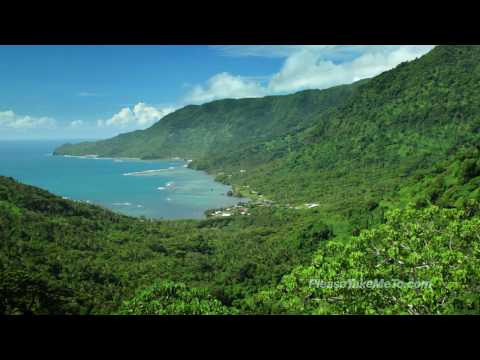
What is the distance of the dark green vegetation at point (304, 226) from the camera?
13.3ft

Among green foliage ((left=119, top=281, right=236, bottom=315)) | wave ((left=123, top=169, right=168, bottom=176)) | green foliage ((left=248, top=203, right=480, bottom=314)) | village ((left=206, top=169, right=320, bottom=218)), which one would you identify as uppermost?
wave ((left=123, top=169, right=168, bottom=176))

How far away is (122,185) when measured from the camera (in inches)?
1571

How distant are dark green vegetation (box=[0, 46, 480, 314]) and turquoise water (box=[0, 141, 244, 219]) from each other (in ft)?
14.2

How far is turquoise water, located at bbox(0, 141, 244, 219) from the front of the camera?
29.0 m

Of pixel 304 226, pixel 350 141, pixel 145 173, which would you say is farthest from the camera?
pixel 145 173

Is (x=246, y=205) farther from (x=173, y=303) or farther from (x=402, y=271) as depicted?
(x=402, y=271)

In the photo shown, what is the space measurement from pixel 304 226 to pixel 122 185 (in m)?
24.0

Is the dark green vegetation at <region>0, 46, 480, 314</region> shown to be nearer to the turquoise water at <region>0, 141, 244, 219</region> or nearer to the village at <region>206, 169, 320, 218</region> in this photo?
the village at <region>206, 169, 320, 218</region>

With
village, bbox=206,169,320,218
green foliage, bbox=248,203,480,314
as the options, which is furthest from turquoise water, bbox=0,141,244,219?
green foliage, bbox=248,203,480,314

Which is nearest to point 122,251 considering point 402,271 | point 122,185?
point 402,271
